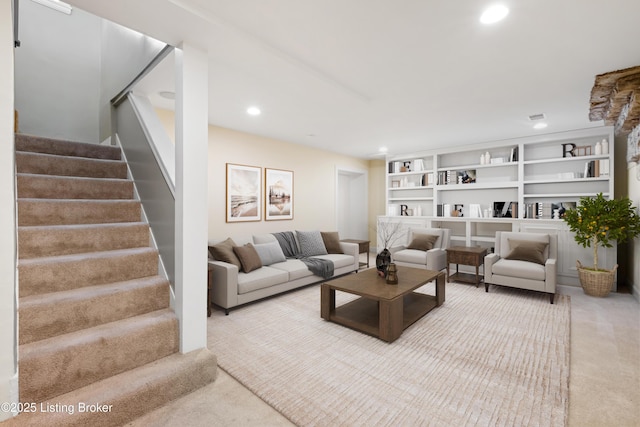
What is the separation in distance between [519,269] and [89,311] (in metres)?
4.69

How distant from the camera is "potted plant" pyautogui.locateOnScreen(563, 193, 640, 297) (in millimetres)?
3898

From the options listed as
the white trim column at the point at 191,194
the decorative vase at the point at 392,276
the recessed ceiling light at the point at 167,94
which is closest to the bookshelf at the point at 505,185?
the decorative vase at the point at 392,276

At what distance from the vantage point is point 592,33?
84.7 inches

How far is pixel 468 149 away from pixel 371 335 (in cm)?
466

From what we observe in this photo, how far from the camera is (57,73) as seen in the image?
398 cm

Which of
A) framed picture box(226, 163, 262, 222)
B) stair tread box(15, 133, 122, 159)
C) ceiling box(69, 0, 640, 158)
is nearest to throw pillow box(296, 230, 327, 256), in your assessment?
framed picture box(226, 163, 262, 222)

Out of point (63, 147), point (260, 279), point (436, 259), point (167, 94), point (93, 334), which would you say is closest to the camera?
point (93, 334)

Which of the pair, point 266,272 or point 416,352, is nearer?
point 416,352

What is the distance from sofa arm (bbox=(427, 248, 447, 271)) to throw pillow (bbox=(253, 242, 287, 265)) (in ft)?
8.02

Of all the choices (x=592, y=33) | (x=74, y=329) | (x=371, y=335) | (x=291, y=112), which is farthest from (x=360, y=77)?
(x=74, y=329)

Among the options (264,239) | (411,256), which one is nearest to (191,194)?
(264,239)

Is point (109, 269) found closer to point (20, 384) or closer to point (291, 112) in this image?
point (20, 384)

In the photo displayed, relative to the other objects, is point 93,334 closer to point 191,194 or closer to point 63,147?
point 191,194

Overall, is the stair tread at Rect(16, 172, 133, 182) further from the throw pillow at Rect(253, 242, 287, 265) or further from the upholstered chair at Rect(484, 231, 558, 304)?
the upholstered chair at Rect(484, 231, 558, 304)
